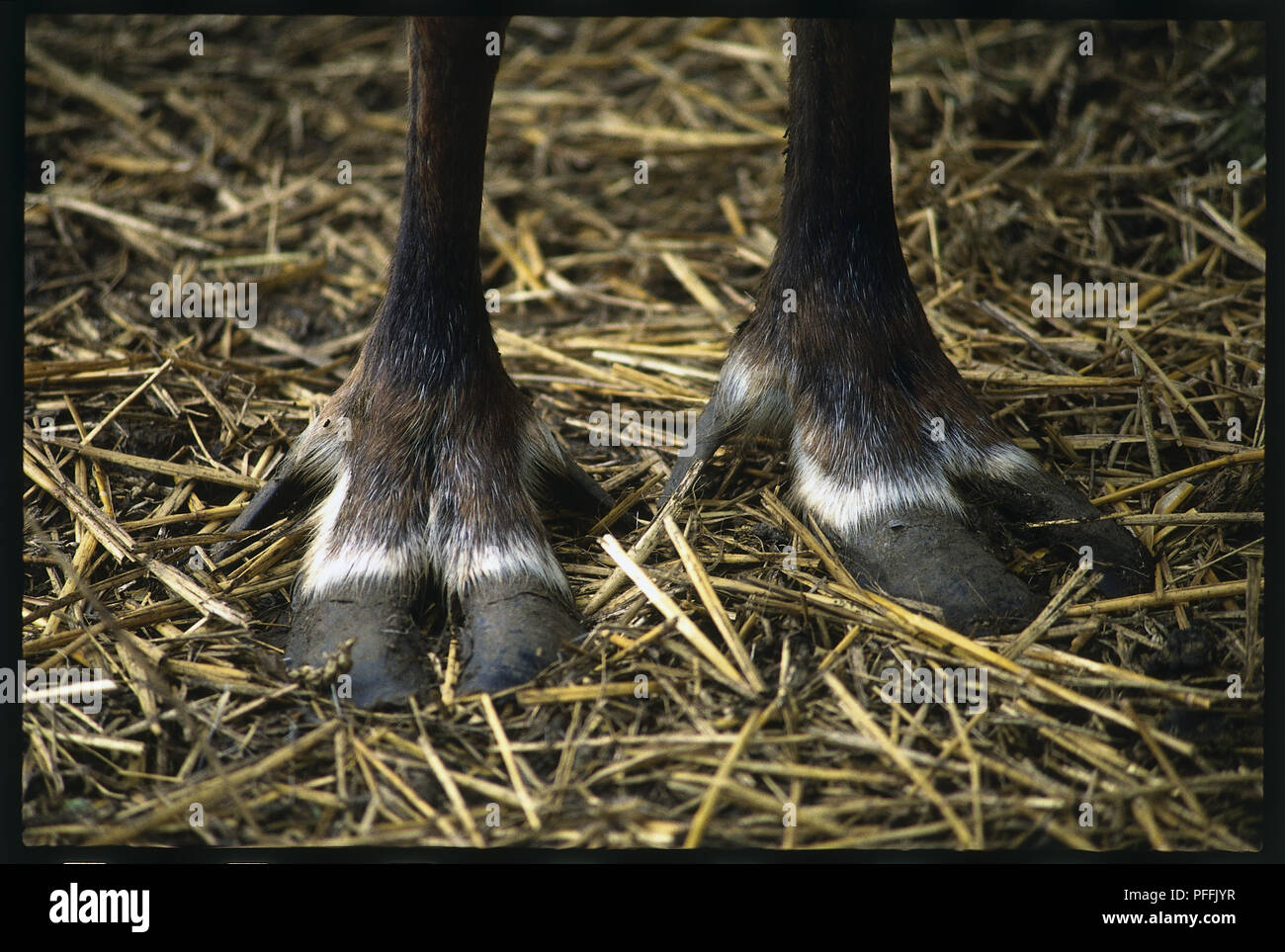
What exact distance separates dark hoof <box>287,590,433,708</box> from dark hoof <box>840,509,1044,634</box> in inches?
24.5

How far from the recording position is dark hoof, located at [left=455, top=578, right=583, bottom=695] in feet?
4.99

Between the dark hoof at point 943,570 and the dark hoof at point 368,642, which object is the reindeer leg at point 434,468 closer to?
the dark hoof at point 368,642

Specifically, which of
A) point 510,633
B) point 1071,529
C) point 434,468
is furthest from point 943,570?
point 434,468

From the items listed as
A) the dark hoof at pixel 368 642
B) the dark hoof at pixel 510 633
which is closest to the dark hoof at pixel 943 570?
the dark hoof at pixel 510 633

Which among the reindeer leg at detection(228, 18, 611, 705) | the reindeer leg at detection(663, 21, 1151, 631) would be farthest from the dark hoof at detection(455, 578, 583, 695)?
the reindeer leg at detection(663, 21, 1151, 631)

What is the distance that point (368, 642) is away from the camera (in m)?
1.55

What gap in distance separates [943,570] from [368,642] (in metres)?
0.77

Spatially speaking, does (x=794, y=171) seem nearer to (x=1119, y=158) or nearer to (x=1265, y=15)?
(x=1265, y=15)

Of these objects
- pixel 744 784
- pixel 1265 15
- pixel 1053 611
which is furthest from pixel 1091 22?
pixel 744 784

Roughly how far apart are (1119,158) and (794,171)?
133cm

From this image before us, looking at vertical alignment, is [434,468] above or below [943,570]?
above

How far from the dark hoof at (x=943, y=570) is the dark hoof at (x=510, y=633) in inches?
16.9

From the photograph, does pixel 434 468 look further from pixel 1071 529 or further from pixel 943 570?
pixel 1071 529

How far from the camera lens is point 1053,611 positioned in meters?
1.62
